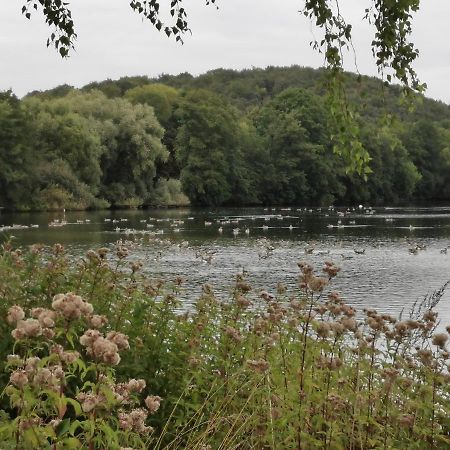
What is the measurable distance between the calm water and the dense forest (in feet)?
32.7

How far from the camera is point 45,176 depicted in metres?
72.2

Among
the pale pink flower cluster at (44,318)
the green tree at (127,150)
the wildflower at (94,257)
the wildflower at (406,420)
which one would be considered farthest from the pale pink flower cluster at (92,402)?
the green tree at (127,150)

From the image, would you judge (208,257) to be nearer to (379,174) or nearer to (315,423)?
(315,423)

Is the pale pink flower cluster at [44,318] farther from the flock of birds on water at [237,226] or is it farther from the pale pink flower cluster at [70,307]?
the flock of birds on water at [237,226]

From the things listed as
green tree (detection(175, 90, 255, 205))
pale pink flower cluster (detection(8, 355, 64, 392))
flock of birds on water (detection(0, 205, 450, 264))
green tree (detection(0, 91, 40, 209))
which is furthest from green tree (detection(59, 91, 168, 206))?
pale pink flower cluster (detection(8, 355, 64, 392))

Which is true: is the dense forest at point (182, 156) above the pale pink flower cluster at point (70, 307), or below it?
above

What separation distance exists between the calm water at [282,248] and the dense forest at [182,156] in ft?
32.7

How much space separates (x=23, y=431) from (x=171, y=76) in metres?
170

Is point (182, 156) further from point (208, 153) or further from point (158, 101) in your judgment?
point (158, 101)

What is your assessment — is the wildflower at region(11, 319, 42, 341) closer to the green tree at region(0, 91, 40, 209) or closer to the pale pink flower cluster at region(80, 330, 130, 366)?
the pale pink flower cluster at region(80, 330, 130, 366)

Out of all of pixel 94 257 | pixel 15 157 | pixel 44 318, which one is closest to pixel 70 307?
pixel 44 318

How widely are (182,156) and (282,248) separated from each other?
5005 cm

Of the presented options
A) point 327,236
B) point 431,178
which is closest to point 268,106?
point 431,178

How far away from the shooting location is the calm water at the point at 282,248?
87.7 ft
